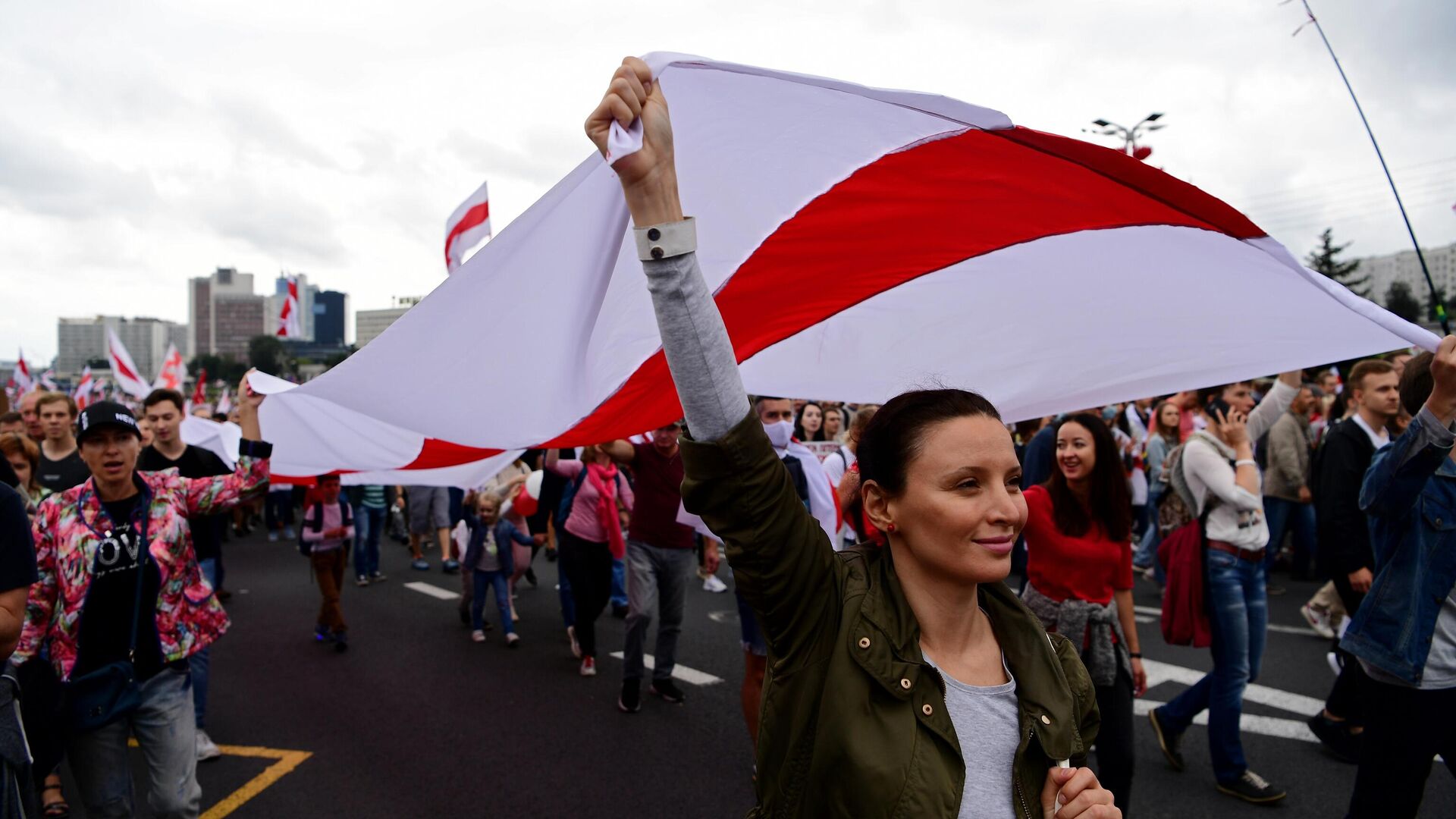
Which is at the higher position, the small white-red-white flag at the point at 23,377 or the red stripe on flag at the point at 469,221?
the red stripe on flag at the point at 469,221

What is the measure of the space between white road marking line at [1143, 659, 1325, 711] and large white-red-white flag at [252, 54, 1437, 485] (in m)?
3.74

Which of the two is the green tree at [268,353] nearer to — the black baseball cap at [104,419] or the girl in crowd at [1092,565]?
the black baseball cap at [104,419]

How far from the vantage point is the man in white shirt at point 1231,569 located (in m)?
4.38

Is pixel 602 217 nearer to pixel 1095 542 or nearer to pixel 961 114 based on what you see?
pixel 961 114

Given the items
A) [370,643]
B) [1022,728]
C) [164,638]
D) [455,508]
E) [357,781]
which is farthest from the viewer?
[455,508]

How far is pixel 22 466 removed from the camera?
5719 millimetres

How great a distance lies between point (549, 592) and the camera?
10.1 metres

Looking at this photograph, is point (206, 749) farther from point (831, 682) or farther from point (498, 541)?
point (831, 682)

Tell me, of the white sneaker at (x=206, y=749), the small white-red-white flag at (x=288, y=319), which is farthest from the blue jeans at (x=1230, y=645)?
the small white-red-white flag at (x=288, y=319)

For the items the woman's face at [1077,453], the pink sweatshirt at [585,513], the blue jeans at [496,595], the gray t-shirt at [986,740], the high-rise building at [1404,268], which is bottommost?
the blue jeans at [496,595]

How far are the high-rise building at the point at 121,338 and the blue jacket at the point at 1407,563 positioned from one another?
6319 inches

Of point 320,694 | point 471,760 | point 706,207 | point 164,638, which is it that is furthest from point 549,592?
point 706,207

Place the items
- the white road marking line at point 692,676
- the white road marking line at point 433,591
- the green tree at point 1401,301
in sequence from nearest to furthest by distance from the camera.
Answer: the white road marking line at point 692,676, the white road marking line at point 433,591, the green tree at point 1401,301

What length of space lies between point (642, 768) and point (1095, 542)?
2.81 metres
